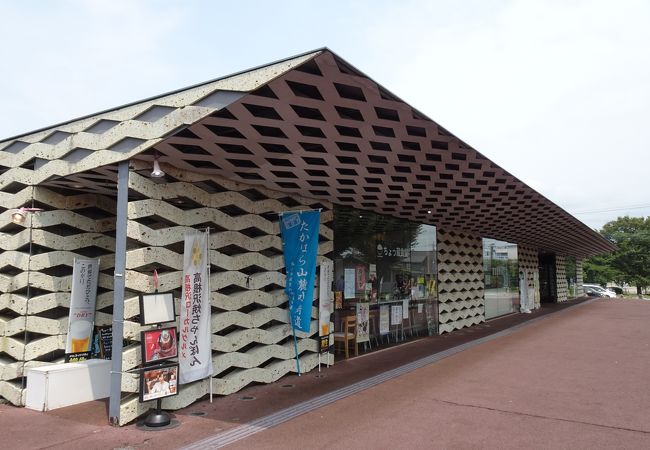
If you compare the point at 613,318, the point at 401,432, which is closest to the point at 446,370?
the point at 401,432

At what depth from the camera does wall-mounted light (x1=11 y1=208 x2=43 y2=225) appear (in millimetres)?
6234

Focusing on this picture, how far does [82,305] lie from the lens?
6.67m

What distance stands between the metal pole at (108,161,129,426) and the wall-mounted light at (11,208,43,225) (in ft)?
6.20

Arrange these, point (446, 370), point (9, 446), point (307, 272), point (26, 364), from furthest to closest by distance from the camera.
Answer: point (446, 370), point (307, 272), point (26, 364), point (9, 446)

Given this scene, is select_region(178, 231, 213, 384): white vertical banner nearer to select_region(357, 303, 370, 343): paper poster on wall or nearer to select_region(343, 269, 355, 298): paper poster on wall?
select_region(343, 269, 355, 298): paper poster on wall

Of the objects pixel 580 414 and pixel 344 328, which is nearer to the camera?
pixel 580 414

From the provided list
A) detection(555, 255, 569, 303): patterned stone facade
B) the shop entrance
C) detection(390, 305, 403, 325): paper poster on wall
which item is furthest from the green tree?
detection(390, 305, 403, 325): paper poster on wall

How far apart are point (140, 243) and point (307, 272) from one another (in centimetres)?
266

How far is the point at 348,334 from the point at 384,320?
5.66 ft

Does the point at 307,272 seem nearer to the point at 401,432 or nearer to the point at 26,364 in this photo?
the point at 401,432

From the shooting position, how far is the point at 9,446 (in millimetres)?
4625

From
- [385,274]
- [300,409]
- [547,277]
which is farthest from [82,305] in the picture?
[547,277]

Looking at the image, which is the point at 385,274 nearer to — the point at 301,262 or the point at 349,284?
the point at 349,284

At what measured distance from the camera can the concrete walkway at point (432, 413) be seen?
4.66 meters
